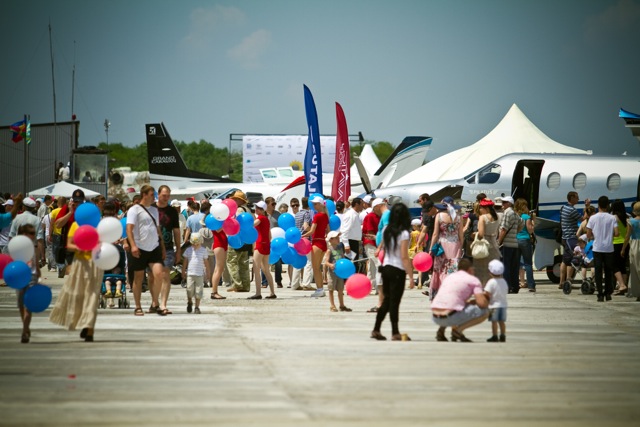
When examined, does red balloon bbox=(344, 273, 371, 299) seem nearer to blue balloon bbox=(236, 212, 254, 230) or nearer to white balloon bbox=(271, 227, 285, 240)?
blue balloon bbox=(236, 212, 254, 230)

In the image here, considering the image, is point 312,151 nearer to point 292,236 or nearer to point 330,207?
point 330,207

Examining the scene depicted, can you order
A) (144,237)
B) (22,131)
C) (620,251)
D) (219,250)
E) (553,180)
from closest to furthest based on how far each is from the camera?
(144,237) < (219,250) < (620,251) < (553,180) < (22,131)

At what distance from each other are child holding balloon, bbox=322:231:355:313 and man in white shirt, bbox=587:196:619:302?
480 cm

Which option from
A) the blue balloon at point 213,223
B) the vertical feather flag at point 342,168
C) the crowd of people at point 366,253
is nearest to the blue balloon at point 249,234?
the crowd of people at point 366,253

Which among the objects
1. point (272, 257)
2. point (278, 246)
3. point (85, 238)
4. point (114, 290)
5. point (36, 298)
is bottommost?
point (114, 290)

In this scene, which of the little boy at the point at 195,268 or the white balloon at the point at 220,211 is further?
the white balloon at the point at 220,211

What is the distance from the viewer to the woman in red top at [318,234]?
20344 millimetres

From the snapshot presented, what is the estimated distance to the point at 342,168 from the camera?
33906 millimetres

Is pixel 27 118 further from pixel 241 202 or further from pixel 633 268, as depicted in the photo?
pixel 633 268

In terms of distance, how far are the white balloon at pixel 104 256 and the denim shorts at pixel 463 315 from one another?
3923mm

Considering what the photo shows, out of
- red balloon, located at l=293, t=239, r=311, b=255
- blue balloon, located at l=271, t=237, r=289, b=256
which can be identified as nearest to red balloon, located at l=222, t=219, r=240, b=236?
blue balloon, located at l=271, t=237, r=289, b=256

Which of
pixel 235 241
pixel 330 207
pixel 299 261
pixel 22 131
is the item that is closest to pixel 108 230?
pixel 235 241

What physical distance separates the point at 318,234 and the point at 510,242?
12.9 feet

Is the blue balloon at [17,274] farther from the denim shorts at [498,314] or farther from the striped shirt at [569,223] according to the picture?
the striped shirt at [569,223]
